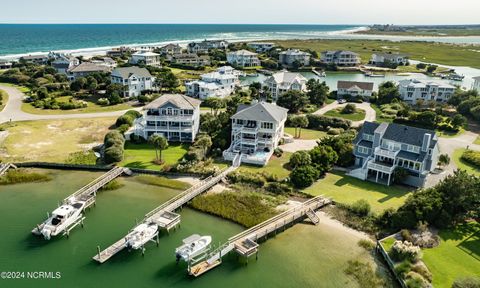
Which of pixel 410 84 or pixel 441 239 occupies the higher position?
pixel 410 84

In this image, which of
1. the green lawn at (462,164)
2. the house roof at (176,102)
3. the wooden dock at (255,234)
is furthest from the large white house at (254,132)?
the green lawn at (462,164)

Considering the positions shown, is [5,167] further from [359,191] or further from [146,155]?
[359,191]

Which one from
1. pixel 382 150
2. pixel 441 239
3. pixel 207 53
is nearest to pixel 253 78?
pixel 207 53

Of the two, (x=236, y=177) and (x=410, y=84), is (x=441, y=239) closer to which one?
(x=236, y=177)

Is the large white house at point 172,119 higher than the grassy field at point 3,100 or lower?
higher

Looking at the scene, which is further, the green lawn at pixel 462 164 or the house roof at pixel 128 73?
the house roof at pixel 128 73

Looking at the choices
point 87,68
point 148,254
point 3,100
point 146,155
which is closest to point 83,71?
point 87,68

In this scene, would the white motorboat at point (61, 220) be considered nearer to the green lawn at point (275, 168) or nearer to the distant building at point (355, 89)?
the green lawn at point (275, 168)
